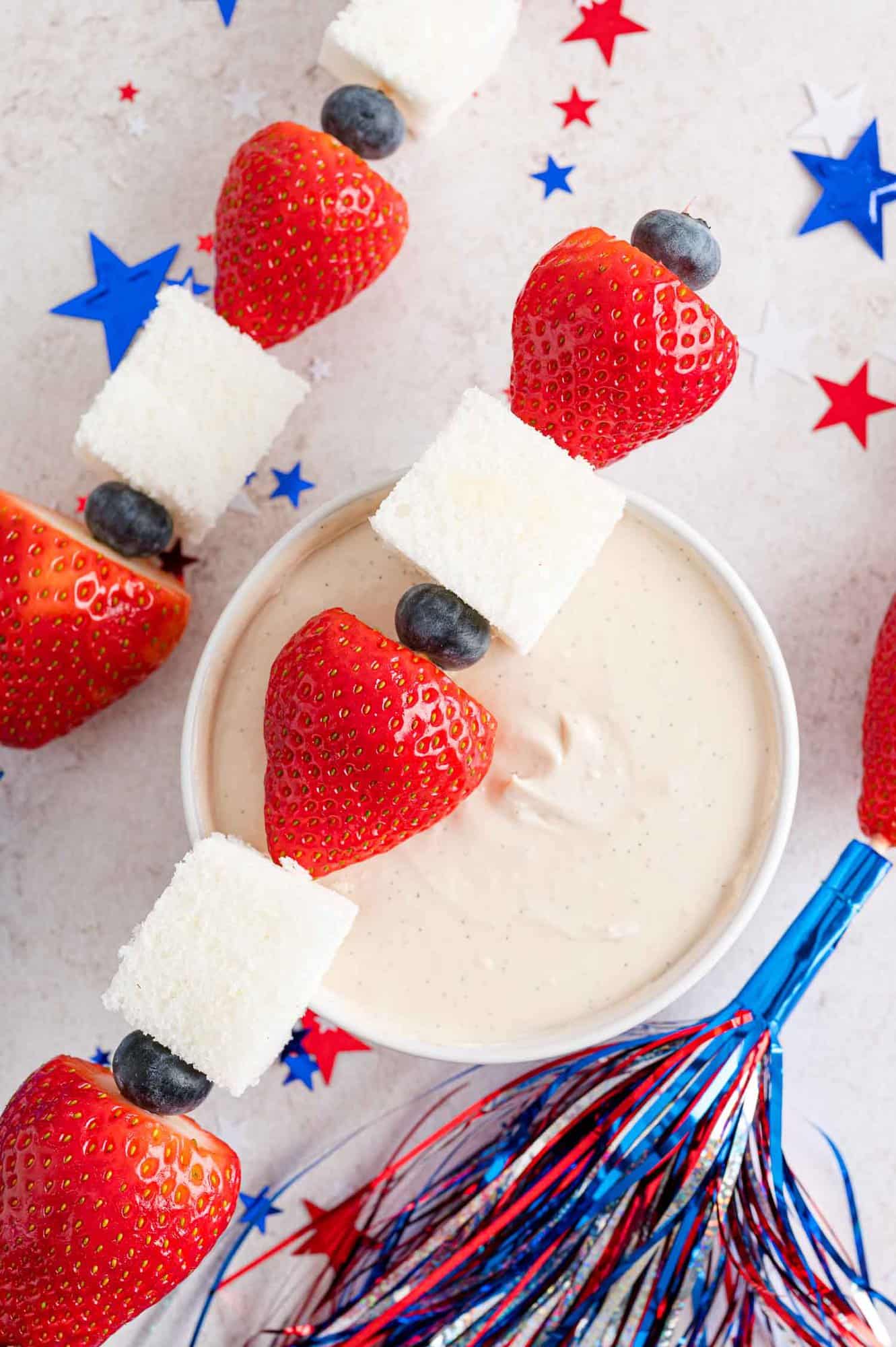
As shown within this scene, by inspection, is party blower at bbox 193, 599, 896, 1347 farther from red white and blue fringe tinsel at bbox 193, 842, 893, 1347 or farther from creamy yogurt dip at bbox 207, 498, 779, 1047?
creamy yogurt dip at bbox 207, 498, 779, 1047

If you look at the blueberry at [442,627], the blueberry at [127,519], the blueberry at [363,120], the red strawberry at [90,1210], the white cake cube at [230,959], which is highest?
the blueberry at [363,120]

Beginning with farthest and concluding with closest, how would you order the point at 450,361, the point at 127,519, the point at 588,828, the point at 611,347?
the point at 450,361, the point at 127,519, the point at 588,828, the point at 611,347

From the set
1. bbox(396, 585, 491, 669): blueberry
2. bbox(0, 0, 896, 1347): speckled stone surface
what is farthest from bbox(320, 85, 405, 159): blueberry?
bbox(396, 585, 491, 669): blueberry

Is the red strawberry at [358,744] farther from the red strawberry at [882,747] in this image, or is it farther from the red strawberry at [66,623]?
the red strawberry at [882,747]

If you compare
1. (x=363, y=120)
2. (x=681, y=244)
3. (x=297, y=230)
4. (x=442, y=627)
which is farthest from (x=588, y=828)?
(x=363, y=120)

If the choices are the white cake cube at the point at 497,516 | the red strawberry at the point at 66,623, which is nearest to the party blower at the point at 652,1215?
the white cake cube at the point at 497,516

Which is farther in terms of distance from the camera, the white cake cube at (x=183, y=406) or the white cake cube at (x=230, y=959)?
the white cake cube at (x=183, y=406)

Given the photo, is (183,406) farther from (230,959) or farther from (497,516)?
(230,959)
